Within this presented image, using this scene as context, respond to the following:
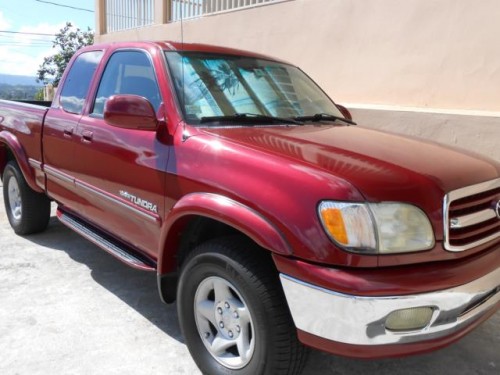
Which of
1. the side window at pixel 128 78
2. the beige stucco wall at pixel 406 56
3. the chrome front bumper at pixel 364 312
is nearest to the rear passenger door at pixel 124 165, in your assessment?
the side window at pixel 128 78

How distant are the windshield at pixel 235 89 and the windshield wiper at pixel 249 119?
0.06 ft

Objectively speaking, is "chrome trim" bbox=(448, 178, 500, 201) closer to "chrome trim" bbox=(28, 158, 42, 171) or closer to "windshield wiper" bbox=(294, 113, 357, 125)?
"windshield wiper" bbox=(294, 113, 357, 125)

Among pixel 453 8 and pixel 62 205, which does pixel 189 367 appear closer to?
pixel 62 205

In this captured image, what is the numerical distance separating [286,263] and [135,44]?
7.12 ft

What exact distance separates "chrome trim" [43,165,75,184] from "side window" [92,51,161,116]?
2.03ft

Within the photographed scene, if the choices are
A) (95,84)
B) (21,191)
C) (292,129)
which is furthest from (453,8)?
(21,191)

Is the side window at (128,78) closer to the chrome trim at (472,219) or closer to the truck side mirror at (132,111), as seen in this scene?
the truck side mirror at (132,111)

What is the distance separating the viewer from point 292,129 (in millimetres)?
2979

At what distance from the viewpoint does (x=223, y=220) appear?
2.33 meters

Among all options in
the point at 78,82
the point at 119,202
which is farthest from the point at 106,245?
the point at 78,82

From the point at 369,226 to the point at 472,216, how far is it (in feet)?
2.18

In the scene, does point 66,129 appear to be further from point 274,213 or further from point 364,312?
point 364,312

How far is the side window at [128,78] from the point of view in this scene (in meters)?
3.22

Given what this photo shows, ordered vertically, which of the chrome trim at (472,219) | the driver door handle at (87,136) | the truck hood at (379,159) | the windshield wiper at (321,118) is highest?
the windshield wiper at (321,118)
